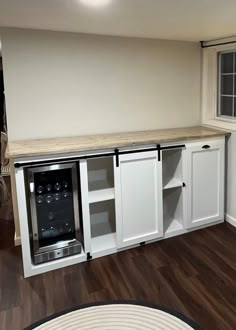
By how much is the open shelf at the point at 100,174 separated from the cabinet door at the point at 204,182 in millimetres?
813

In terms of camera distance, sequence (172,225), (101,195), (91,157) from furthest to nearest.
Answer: (172,225), (101,195), (91,157)

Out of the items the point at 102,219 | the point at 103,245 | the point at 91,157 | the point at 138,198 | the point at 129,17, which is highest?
the point at 129,17

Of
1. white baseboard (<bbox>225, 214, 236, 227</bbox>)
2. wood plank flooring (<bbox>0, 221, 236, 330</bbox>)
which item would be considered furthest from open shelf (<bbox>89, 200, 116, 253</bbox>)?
white baseboard (<bbox>225, 214, 236, 227</bbox>)

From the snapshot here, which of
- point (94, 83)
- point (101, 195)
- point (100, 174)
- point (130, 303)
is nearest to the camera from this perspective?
point (130, 303)

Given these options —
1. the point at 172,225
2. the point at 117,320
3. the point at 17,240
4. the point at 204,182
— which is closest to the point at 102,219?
the point at 172,225

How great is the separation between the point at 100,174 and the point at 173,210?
3.06ft

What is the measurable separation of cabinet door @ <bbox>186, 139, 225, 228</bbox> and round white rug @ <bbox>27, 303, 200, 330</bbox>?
4.32 ft

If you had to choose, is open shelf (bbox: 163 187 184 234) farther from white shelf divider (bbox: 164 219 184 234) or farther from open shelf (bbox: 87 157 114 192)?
open shelf (bbox: 87 157 114 192)

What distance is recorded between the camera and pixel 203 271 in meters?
2.63

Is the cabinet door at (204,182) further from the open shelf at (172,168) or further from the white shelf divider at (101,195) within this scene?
the white shelf divider at (101,195)

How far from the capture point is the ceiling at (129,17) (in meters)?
1.92

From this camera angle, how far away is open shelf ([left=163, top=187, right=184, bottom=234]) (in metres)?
3.28

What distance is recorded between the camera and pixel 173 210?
3463mm

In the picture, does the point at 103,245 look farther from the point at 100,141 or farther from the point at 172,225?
the point at 100,141
